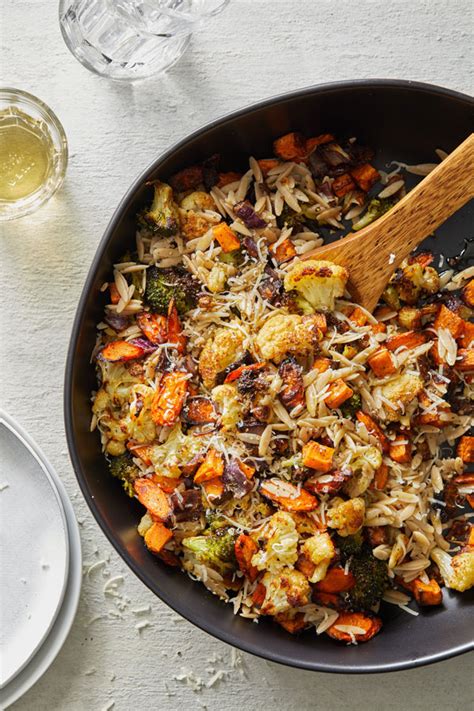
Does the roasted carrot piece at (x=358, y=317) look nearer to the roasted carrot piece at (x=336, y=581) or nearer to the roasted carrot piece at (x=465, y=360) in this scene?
the roasted carrot piece at (x=465, y=360)

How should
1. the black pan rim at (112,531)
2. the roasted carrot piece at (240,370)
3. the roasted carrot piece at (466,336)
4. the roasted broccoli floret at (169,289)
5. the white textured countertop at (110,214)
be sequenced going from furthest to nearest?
1. the white textured countertop at (110,214)
2. the roasted carrot piece at (466,336)
3. the roasted broccoli floret at (169,289)
4. the roasted carrot piece at (240,370)
5. the black pan rim at (112,531)

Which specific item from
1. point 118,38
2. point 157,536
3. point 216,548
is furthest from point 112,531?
point 118,38

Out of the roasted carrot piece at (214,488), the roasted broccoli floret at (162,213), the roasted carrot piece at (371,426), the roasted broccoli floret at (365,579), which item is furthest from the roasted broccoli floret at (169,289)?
the roasted broccoli floret at (365,579)

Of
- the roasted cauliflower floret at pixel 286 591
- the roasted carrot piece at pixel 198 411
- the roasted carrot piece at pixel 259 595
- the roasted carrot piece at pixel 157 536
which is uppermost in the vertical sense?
the roasted carrot piece at pixel 198 411

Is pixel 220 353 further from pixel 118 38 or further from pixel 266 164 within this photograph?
pixel 118 38

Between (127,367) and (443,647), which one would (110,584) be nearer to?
(127,367)

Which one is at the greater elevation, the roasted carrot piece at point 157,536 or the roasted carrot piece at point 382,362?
the roasted carrot piece at point 382,362

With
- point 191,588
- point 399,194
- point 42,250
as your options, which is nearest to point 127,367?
point 42,250
